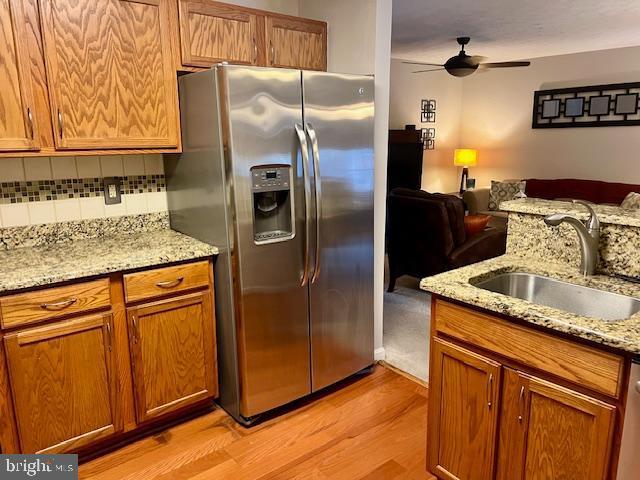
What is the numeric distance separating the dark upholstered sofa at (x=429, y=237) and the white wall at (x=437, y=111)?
106 inches

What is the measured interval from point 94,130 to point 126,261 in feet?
1.95

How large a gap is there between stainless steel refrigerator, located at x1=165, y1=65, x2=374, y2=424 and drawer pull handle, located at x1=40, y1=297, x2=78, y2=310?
65cm

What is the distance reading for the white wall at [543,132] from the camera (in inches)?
227

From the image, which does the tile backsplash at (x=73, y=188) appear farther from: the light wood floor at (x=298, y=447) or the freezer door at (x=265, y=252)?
the light wood floor at (x=298, y=447)

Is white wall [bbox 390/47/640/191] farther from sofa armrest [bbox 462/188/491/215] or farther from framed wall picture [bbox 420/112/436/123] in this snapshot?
sofa armrest [bbox 462/188/491/215]

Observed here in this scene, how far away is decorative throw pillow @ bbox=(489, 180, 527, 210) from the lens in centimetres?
620

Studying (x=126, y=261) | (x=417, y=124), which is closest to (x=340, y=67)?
(x=126, y=261)

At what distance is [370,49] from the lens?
2576mm

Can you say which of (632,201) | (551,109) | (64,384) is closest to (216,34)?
(64,384)

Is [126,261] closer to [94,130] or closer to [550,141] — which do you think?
[94,130]

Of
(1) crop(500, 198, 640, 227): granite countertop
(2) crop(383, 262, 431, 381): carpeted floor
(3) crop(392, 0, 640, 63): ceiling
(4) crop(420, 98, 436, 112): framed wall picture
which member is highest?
(3) crop(392, 0, 640, 63): ceiling

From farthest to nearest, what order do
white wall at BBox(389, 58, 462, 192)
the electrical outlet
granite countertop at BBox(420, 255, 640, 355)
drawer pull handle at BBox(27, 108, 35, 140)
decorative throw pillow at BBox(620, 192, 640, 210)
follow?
1. white wall at BBox(389, 58, 462, 192)
2. decorative throw pillow at BBox(620, 192, 640, 210)
3. the electrical outlet
4. drawer pull handle at BBox(27, 108, 35, 140)
5. granite countertop at BBox(420, 255, 640, 355)

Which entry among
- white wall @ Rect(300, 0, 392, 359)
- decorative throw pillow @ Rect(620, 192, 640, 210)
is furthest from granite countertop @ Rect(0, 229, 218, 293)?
decorative throw pillow @ Rect(620, 192, 640, 210)

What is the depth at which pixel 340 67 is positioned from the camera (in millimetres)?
2746
